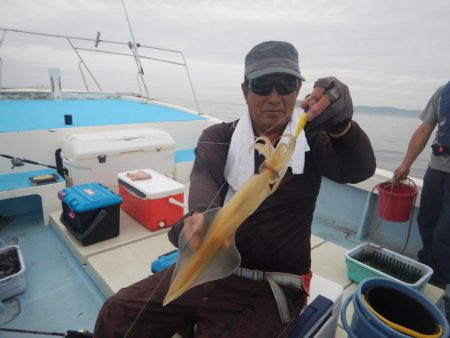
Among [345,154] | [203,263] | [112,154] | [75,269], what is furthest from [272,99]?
[112,154]

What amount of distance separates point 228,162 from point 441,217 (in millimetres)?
2624

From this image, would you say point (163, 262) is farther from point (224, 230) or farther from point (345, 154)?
point (345, 154)

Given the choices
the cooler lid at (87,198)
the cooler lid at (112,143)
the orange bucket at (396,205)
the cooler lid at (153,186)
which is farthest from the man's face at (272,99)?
the cooler lid at (112,143)

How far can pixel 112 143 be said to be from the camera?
427cm

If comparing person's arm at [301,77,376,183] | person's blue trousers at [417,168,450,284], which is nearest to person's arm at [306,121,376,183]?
person's arm at [301,77,376,183]

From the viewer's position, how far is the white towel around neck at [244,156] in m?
1.79

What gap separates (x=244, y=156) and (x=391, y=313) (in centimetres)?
154

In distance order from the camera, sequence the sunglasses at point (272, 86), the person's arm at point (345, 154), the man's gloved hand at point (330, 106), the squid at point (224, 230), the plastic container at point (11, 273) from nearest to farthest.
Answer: the squid at point (224, 230) → the man's gloved hand at point (330, 106) → the person's arm at point (345, 154) → the sunglasses at point (272, 86) → the plastic container at point (11, 273)

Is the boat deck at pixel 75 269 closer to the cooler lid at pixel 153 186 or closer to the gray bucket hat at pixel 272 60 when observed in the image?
the cooler lid at pixel 153 186

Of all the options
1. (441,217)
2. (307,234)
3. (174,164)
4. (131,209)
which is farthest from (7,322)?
(441,217)

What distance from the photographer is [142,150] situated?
448 centimetres

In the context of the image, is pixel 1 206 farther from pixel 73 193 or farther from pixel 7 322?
pixel 7 322

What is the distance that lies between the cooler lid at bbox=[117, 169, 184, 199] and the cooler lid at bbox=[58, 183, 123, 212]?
0.30 m

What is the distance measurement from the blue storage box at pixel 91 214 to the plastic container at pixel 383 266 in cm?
245
